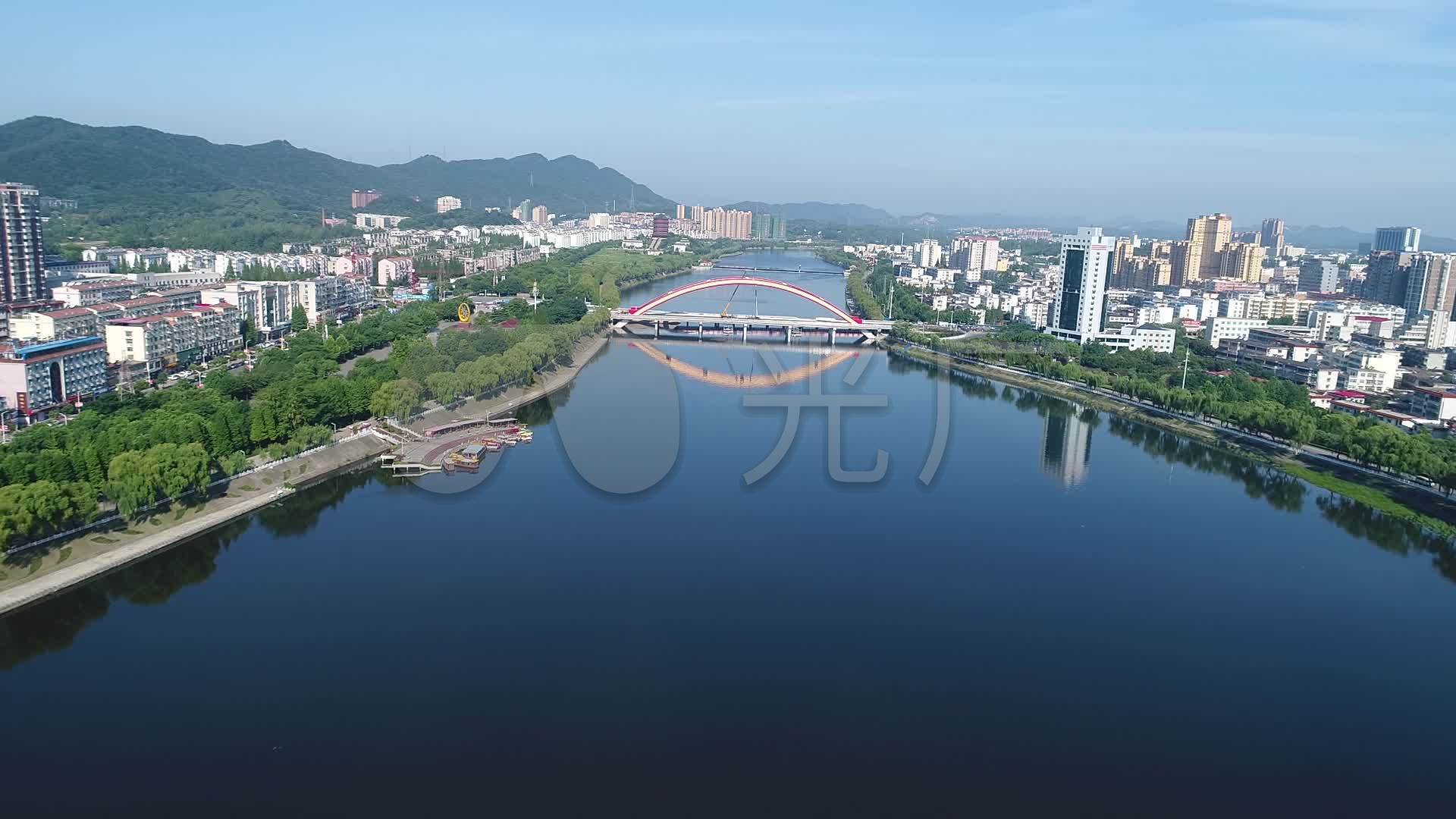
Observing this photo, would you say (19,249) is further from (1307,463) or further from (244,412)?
(1307,463)

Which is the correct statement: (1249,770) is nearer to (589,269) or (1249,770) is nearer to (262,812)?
(262,812)

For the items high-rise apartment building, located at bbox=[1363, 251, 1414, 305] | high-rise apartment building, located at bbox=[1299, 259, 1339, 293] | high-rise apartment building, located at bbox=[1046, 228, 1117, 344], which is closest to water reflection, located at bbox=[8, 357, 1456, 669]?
high-rise apartment building, located at bbox=[1046, 228, 1117, 344]

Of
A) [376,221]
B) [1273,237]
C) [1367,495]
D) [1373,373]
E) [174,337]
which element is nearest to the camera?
[1367,495]

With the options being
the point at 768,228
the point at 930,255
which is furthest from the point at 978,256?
the point at 768,228

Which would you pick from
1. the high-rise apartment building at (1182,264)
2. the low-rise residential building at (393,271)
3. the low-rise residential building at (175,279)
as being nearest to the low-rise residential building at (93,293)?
the low-rise residential building at (175,279)

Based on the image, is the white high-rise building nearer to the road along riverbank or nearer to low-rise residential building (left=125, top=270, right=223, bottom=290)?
the road along riverbank

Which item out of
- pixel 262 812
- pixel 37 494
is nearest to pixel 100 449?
pixel 37 494

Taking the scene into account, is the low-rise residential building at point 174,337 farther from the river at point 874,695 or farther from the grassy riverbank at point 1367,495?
the grassy riverbank at point 1367,495
